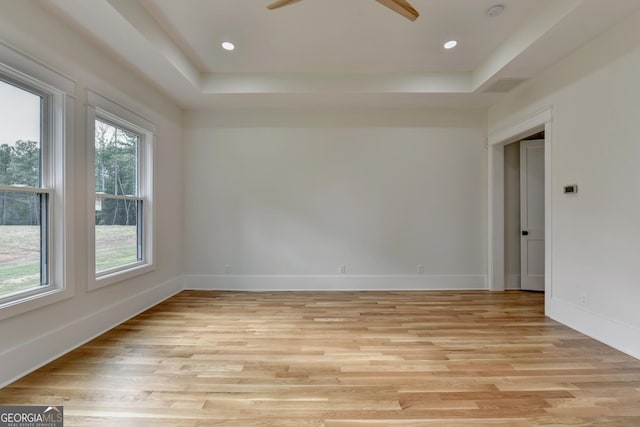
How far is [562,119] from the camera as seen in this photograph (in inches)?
123

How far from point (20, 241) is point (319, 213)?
333cm

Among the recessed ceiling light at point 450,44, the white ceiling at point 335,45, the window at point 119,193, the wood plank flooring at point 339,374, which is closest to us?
the wood plank flooring at point 339,374

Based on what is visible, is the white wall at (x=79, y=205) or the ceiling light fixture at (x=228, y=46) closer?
the white wall at (x=79, y=205)

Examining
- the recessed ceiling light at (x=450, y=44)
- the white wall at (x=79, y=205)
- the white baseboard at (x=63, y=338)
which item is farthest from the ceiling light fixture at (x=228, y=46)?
the white baseboard at (x=63, y=338)

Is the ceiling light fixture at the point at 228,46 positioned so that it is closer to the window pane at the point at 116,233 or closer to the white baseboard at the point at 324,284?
the window pane at the point at 116,233

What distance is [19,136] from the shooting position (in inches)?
86.9

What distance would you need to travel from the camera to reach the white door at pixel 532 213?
443 centimetres

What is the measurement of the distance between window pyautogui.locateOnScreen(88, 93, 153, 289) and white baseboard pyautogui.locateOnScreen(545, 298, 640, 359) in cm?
495

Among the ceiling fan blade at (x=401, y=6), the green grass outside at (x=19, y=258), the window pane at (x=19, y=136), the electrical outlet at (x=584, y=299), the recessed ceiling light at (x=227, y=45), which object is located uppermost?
the recessed ceiling light at (x=227, y=45)

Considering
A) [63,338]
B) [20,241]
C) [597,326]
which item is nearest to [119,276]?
[63,338]

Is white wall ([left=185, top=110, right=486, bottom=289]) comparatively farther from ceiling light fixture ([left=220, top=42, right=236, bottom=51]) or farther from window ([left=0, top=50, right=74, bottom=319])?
window ([left=0, top=50, right=74, bottom=319])

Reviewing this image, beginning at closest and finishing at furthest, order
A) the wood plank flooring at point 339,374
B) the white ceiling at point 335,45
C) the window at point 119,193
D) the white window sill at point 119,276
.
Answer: the wood plank flooring at point 339,374 → the white ceiling at point 335,45 → the white window sill at point 119,276 → the window at point 119,193

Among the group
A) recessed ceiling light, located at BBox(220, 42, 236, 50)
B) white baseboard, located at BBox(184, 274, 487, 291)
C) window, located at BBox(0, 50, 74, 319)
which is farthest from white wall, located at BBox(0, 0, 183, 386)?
recessed ceiling light, located at BBox(220, 42, 236, 50)

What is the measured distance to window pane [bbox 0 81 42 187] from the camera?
209 cm
